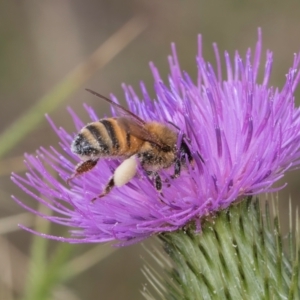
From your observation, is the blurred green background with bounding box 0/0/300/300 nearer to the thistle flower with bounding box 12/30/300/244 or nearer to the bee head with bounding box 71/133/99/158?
the thistle flower with bounding box 12/30/300/244

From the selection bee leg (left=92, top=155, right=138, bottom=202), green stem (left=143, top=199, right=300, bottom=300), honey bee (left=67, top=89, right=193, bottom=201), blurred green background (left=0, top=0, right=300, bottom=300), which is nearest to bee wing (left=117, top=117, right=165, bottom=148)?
honey bee (left=67, top=89, right=193, bottom=201)

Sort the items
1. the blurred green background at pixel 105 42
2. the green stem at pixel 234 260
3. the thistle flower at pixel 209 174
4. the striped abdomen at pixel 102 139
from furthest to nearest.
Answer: the blurred green background at pixel 105 42, the green stem at pixel 234 260, the thistle flower at pixel 209 174, the striped abdomen at pixel 102 139

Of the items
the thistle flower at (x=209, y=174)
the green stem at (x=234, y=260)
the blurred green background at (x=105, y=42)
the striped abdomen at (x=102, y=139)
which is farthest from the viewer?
the blurred green background at (x=105, y=42)

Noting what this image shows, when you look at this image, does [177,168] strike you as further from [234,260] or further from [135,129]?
[234,260]

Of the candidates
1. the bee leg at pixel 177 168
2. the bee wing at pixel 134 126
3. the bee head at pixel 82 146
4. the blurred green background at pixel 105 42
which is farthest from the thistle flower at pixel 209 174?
the blurred green background at pixel 105 42

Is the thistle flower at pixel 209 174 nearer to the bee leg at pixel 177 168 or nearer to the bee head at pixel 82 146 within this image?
the bee leg at pixel 177 168

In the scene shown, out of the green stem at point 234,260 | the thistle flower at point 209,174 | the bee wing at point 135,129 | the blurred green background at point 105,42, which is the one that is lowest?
the green stem at point 234,260

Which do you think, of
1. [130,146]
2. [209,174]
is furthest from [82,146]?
[209,174]
